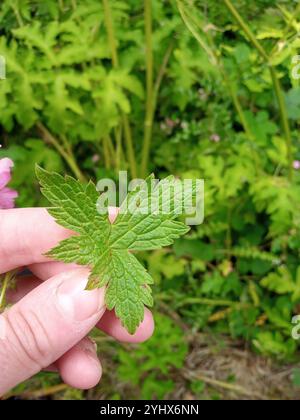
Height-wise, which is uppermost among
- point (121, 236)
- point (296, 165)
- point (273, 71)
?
point (273, 71)

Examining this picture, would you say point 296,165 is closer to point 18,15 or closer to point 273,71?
point 273,71

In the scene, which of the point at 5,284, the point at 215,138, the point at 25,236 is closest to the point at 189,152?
the point at 215,138

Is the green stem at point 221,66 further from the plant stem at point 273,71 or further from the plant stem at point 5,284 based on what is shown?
the plant stem at point 5,284

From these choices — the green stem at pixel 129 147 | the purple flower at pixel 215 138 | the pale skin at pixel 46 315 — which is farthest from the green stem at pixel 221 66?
the pale skin at pixel 46 315

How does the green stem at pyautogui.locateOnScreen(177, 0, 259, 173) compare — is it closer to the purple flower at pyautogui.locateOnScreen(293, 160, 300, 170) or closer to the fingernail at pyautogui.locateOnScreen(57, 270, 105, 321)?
the purple flower at pyautogui.locateOnScreen(293, 160, 300, 170)

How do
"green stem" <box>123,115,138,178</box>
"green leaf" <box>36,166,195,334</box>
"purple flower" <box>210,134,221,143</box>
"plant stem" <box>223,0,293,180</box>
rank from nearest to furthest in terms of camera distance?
"green leaf" <box>36,166,195,334</box> → "plant stem" <box>223,0,293,180</box> → "green stem" <box>123,115,138,178</box> → "purple flower" <box>210,134,221,143</box>

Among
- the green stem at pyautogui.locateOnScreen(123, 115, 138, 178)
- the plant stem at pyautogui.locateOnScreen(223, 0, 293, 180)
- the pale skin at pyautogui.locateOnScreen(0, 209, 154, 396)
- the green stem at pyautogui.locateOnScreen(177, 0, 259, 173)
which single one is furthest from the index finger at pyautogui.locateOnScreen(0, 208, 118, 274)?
the green stem at pyautogui.locateOnScreen(123, 115, 138, 178)

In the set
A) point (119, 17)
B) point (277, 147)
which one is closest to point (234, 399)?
point (277, 147)
